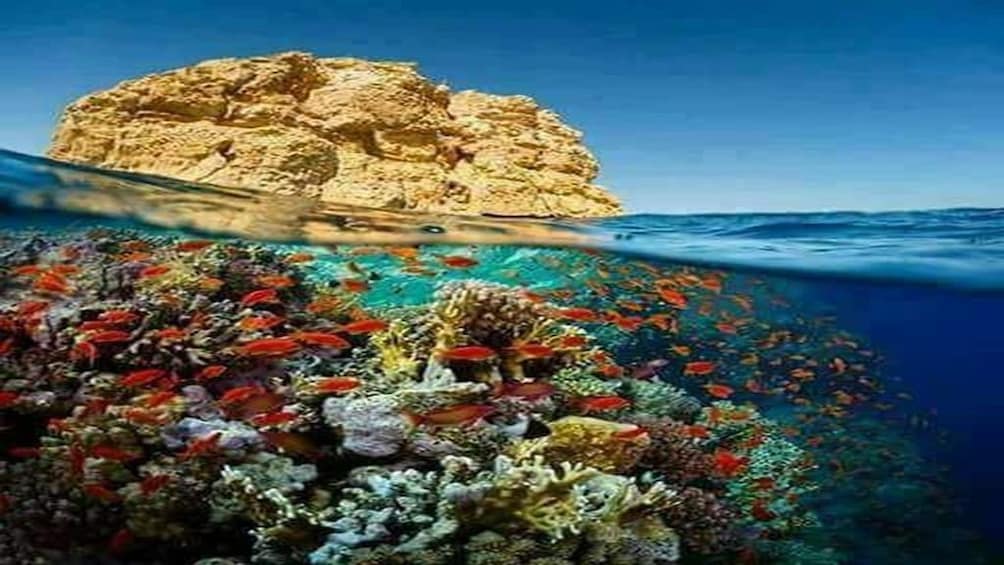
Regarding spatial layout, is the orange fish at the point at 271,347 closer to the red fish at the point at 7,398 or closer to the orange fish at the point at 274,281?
the orange fish at the point at 274,281

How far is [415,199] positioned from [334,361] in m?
3.96

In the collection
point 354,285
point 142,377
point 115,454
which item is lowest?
point 115,454

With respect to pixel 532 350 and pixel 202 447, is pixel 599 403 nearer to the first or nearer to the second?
pixel 532 350

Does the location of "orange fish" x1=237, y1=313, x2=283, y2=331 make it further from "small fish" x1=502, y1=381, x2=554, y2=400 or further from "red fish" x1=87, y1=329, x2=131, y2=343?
"small fish" x1=502, y1=381, x2=554, y2=400

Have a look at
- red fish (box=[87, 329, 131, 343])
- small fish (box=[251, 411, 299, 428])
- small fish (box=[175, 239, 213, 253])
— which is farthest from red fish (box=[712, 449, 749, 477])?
small fish (box=[175, 239, 213, 253])

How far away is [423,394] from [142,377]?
2.32 meters

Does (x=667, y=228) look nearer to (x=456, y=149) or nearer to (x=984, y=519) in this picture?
(x=456, y=149)

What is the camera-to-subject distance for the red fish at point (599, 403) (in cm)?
788

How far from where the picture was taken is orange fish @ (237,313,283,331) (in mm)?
7812

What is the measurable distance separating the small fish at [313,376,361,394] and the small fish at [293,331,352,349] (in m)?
0.62

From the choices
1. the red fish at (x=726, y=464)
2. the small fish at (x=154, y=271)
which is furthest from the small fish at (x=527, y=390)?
the small fish at (x=154, y=271)

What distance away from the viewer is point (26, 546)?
7438mm

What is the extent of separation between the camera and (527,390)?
7.67 meters

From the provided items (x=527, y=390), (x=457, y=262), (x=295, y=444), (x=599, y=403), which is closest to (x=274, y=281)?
(x=295, y=444)
